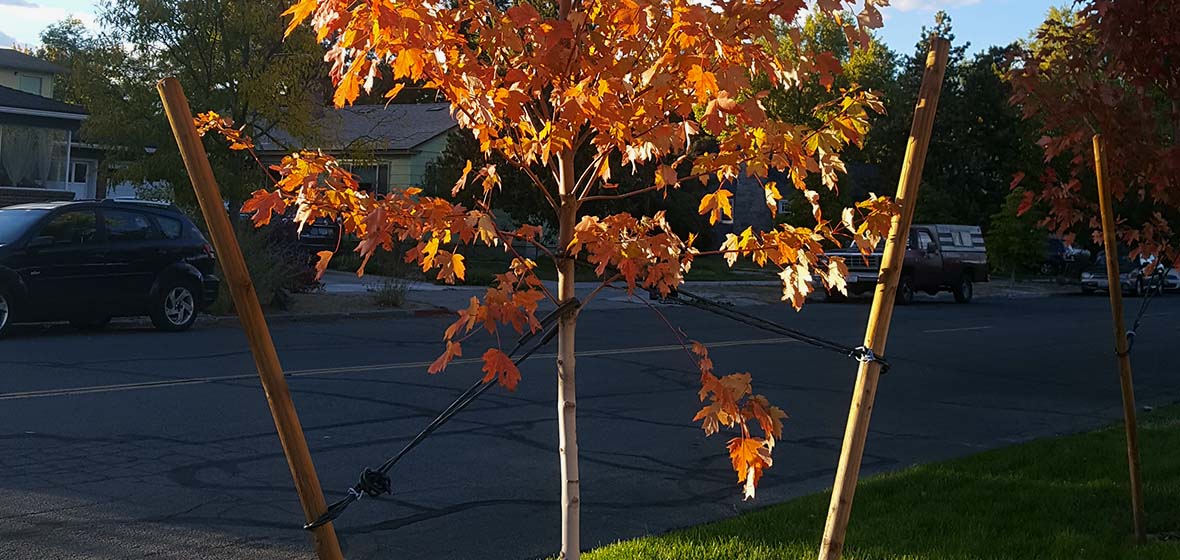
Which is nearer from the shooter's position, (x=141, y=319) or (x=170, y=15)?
(x=141, y=319)

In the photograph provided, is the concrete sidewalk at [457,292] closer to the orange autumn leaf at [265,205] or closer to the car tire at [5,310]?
the car tire at [5,310]

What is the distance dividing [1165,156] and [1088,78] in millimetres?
677

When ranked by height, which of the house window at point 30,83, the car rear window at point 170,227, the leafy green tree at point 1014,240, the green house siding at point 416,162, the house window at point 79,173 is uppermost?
the house window at point 30,83

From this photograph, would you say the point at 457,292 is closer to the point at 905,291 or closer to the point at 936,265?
the point at 905,291

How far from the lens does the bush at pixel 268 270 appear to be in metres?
19.2

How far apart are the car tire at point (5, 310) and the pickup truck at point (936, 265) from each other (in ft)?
61.7

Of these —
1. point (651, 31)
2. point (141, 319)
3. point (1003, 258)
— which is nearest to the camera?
point (651, 31)

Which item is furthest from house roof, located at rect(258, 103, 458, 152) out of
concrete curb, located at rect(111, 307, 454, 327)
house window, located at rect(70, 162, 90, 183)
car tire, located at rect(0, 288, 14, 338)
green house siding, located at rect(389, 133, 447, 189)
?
car tire, located at rect(0, 288, 14, 338)

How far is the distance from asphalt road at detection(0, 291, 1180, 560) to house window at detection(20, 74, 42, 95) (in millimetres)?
40006

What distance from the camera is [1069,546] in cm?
616

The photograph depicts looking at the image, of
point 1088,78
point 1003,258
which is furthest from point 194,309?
point 1003,258

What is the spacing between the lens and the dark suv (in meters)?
15.2

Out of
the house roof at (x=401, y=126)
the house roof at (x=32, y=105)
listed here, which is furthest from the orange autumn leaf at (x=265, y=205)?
the house roof at (x=401, y=126)

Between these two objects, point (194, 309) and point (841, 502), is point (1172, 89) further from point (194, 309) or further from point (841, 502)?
point (194, 309)
